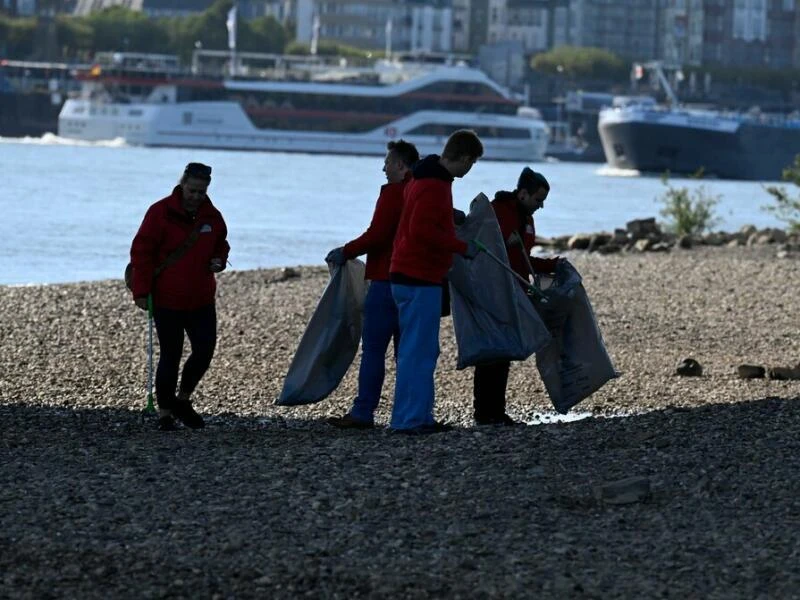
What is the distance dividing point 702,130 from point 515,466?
71.9m

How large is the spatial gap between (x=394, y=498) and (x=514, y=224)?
Result: 2065 mm

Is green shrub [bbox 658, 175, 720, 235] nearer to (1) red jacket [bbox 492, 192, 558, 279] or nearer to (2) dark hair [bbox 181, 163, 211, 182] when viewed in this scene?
(1) red jacket [bbox 492, 192, 558, 279]

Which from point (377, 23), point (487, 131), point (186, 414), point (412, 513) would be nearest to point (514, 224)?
point (186, 414)

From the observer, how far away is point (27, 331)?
13039mm

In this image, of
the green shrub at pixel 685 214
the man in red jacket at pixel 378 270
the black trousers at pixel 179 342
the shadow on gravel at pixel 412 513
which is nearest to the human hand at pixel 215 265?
the black trousers at pixel 179 342

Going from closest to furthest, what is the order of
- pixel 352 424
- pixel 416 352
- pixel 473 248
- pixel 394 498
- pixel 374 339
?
pixel 394 498
pixel 416 352
pixel 473 248
pixel 374 339
pixel 352 424

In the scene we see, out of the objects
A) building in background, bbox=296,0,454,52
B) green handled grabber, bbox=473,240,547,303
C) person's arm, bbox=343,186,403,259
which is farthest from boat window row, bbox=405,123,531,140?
person's arm, bbox=343,186,403,259

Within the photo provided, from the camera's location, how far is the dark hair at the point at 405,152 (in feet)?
25.5

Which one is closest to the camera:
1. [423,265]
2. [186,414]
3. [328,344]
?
[423,265]

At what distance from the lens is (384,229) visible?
25.4 ft

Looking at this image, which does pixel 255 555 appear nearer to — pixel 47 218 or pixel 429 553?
pixel 429 553

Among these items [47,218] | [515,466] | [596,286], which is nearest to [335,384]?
[515,466]

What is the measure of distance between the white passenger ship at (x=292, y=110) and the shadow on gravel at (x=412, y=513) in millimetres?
80358

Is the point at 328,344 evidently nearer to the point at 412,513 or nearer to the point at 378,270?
the point at 378,270
